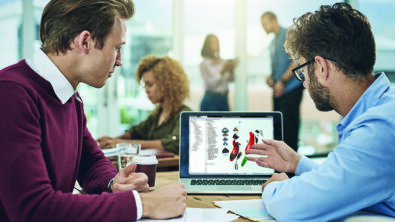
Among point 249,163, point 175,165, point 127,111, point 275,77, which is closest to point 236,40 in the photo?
point 275,77

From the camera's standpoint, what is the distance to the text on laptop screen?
4.73ft

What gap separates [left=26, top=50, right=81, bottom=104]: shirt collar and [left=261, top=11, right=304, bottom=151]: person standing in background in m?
3.39

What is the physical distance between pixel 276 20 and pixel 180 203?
3.72m

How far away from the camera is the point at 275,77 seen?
4.45 meters

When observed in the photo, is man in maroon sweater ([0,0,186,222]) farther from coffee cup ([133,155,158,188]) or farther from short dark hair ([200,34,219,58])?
short dark hair ([200,34,219,58])

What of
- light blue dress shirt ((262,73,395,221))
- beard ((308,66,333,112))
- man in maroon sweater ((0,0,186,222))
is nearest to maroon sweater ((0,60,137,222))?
man in maroon sweater ((0,0,186,222))

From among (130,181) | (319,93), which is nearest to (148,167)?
(130,181)

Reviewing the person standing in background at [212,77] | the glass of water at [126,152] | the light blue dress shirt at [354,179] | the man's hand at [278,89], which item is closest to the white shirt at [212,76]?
the person standing in background at [212,77]

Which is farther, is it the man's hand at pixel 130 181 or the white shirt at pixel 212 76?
the white shirt at pixel 212 76

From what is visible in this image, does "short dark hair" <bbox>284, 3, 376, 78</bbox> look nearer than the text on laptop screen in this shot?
Yes

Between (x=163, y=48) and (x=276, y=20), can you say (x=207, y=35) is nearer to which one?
(x=163, y=48)

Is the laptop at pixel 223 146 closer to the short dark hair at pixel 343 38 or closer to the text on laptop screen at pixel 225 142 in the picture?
the text on laptop screen at pixel 225 142

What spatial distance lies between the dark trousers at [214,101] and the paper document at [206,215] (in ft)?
11.3

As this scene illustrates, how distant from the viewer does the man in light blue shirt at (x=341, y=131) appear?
940mm
